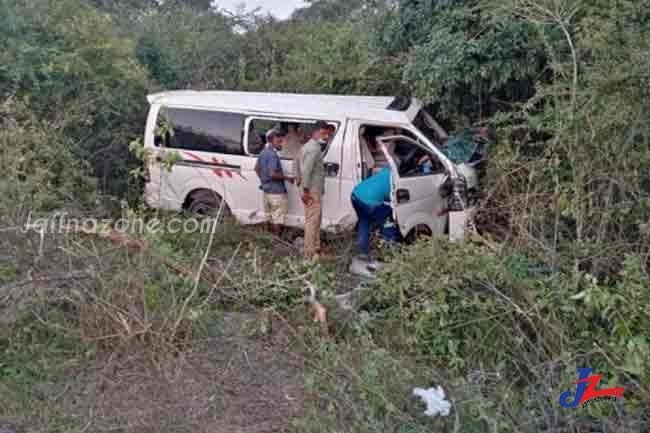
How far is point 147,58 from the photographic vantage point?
464 inches

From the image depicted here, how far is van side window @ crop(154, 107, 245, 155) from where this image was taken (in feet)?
26.8

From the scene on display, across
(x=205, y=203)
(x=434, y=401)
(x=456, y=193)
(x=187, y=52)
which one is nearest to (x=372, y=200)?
(x=456, y=193)

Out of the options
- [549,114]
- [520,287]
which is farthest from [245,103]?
[520,287]

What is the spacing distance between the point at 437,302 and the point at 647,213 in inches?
68.0

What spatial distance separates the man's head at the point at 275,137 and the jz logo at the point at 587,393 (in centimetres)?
484

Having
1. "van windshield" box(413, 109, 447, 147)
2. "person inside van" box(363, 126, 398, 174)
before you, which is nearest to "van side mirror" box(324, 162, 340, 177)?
"person inside van" box(363, 126, 398, 174)

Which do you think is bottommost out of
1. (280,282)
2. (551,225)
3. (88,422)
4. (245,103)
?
(88,422)

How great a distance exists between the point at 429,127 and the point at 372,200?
5.14 feet

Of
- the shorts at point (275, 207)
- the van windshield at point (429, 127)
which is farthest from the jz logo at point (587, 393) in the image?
the shorts at point (275, 207)

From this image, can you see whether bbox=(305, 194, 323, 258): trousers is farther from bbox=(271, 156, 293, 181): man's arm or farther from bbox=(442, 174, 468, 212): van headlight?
bbox=(442, 174, 468, 212): van headlight

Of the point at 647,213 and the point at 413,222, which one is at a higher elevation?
the point at 647,213

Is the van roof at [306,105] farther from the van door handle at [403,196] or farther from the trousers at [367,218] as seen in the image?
the trousers at [367,218]

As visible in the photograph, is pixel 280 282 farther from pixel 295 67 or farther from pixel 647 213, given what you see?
pixel 295 67

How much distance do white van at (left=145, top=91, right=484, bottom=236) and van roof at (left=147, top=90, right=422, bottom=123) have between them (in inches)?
0.5
